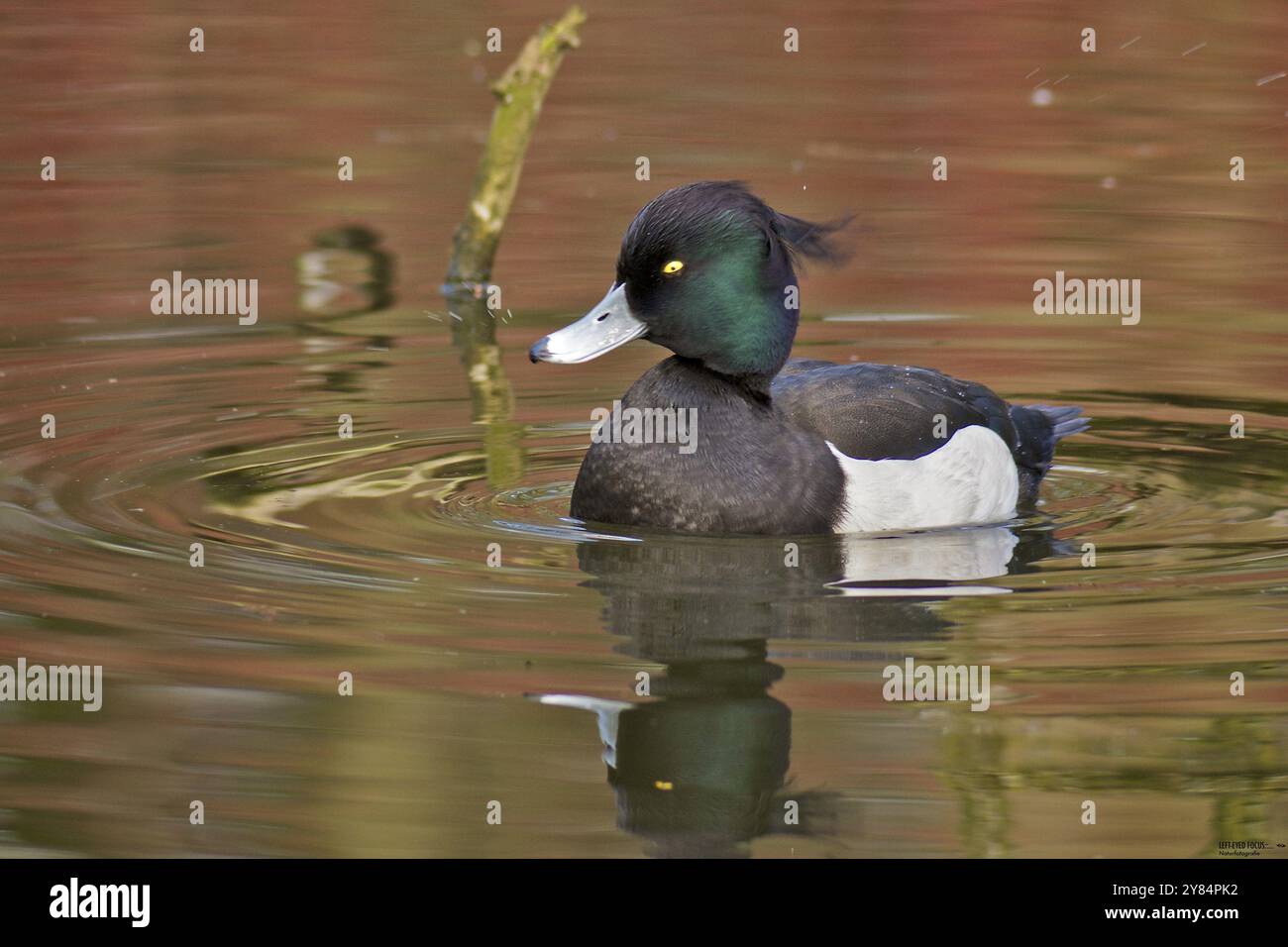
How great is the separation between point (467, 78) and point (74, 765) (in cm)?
1336

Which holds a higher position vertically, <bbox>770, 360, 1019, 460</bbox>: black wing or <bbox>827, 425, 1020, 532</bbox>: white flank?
<bbox>770, 360, 1019, 460</bbox>: black wing

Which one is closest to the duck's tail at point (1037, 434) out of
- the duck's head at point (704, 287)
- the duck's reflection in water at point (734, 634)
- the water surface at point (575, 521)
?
the water surface at point (575, 521)

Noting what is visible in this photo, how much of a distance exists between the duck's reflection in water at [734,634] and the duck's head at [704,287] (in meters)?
0.68

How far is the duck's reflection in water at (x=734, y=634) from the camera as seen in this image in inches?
193

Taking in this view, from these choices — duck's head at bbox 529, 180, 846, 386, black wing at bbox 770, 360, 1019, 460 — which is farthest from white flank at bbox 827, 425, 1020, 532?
duck's head at bbox 529, 180, 846, 386

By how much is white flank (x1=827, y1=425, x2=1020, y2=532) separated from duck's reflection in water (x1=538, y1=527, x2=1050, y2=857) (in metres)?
0.10

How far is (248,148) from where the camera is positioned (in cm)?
1586

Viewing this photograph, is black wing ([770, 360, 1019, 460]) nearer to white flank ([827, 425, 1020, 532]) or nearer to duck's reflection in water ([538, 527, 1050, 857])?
white flank ([827, 425, 1020, 532])

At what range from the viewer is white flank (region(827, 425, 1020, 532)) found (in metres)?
7.27

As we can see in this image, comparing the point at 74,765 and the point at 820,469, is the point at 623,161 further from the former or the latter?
the point at 74,765


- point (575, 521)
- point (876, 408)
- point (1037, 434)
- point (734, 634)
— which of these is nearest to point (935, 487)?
Result: point (876, 408)

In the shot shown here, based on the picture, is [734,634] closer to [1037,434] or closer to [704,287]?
[704,287]
